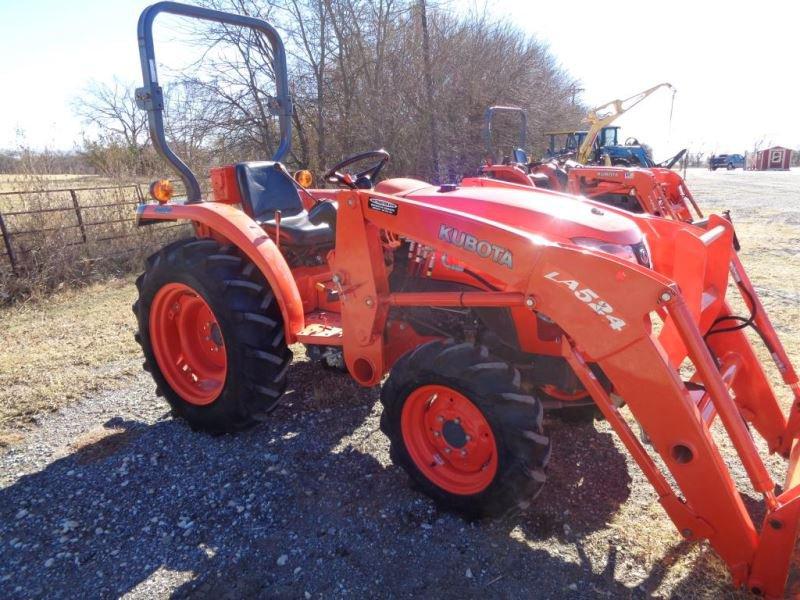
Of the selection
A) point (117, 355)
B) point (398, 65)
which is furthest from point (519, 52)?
point (117, 355)

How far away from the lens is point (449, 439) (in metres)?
2.31

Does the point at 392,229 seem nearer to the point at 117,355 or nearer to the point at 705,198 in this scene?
the point at 117,355

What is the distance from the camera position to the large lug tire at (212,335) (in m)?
2.80

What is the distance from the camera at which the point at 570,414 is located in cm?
307

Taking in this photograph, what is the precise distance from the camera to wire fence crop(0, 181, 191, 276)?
6.69m

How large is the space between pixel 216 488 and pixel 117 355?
2.36 metres

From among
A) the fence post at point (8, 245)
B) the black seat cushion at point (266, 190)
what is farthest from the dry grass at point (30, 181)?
the black seat cushion at point (266, 190)

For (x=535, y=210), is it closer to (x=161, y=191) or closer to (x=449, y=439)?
(x=449, y=439)

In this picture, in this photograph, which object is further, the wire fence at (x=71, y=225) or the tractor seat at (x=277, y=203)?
the wire fence at (x=71, y=225)

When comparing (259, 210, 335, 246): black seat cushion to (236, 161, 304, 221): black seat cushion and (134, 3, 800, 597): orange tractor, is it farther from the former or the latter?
(236, 161, 304, 221): black seat cushion

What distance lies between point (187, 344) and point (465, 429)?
1.90m

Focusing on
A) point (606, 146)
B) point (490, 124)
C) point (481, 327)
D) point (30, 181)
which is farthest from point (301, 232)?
point (606, 146)

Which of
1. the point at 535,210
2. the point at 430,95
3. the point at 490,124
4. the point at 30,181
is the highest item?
the point at 430,95

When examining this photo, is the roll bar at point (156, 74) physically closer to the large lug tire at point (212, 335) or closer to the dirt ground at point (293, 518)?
the large lug tire at point (212, 335)
